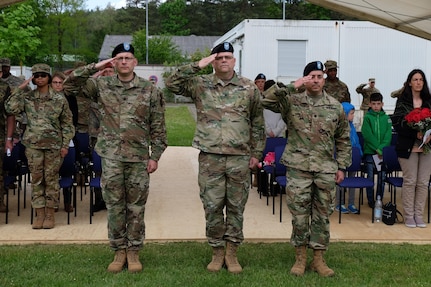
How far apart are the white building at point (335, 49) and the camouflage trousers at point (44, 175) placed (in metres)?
13.3

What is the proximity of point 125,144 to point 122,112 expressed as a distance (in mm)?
288

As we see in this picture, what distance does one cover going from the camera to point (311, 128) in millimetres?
5164

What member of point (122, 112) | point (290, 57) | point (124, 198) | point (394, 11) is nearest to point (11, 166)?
point (124, 198)

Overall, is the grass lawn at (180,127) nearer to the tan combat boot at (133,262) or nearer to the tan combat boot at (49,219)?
the tan combat boot at (49,219)

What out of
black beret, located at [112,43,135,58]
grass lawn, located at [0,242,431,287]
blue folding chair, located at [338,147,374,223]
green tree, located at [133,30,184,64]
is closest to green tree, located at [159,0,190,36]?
green tree, located at [133,30,184,64]

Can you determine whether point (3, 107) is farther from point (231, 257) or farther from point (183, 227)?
point (231, 257)

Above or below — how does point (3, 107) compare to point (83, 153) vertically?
above

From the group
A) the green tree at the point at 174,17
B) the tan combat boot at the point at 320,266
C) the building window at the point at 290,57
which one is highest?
the green tree at the point at 174,17

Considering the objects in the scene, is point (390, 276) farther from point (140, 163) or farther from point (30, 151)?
point (30, 151)

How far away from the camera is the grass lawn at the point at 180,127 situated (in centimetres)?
1625

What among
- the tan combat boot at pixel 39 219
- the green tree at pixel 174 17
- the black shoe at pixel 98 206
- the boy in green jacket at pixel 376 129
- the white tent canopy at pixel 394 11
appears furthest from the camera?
the green tree at pixel 174 17

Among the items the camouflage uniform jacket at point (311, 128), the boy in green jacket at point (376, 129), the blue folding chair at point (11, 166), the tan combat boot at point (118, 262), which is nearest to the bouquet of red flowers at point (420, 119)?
the boy in green jacket at point (376, 129)

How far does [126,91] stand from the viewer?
5.15 metres

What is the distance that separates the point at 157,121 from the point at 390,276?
2524 mm
